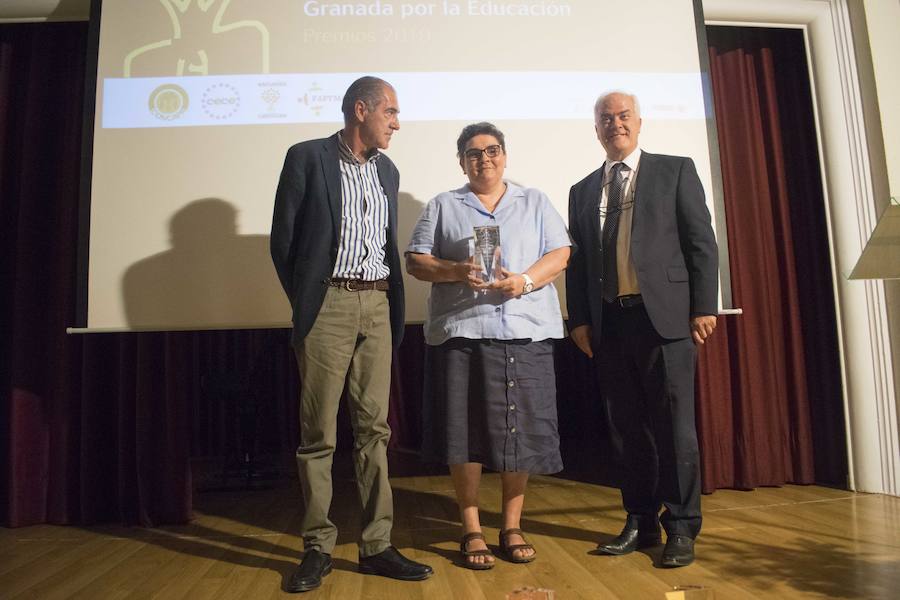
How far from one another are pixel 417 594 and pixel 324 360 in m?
0.74

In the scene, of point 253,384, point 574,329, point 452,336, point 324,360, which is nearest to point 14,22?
point 253,384

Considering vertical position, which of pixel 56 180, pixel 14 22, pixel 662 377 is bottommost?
pixel 662 377

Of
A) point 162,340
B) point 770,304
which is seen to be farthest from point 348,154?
point 770,304

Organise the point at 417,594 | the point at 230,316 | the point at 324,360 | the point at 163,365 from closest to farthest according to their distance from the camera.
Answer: the point at 417,594 < the point at 324,360 < the point at 230,316 < the point at 163,365

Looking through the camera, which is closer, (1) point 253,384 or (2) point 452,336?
(2) point 452,336

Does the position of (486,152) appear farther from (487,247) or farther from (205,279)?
(205,279)

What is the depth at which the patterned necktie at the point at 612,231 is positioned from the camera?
7.34ft

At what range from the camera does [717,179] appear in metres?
2.80

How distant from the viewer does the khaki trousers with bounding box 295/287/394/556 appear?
80.5 inches

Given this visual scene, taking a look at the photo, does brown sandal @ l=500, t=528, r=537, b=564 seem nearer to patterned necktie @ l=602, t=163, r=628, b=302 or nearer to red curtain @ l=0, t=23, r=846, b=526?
patterned necktie @ l=602, t=163, r=628, b=302

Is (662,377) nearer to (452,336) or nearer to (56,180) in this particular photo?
(452,336)

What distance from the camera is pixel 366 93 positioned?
7.20 feet

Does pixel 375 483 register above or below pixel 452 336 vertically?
below

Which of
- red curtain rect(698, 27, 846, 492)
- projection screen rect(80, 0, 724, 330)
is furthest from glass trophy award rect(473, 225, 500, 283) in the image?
red curtain rect(698, 27, 846, 492)
